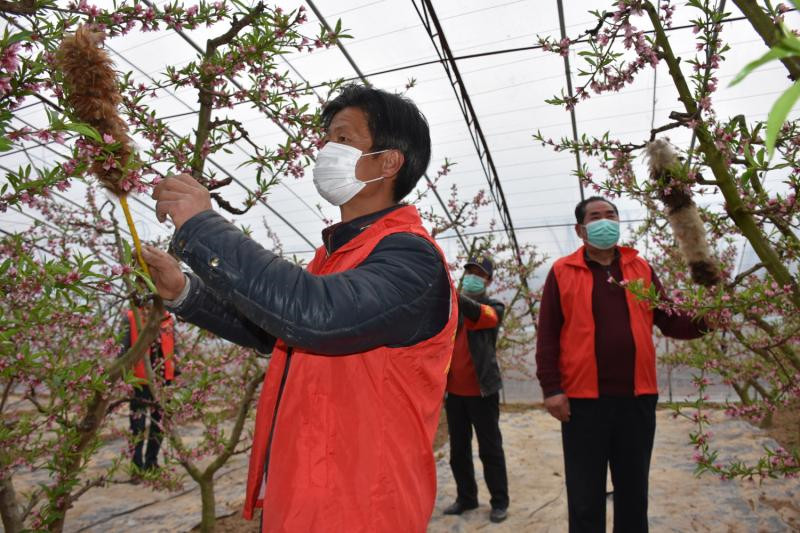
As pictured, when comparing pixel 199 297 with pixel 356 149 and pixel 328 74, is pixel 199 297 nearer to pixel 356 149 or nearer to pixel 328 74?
pixel 356 149

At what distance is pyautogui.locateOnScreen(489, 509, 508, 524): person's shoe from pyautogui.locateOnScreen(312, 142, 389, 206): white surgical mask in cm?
384

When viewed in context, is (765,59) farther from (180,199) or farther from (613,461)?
(613,461)

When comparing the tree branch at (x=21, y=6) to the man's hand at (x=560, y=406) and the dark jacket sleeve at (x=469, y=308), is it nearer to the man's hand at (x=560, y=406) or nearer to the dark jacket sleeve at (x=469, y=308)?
the man's hand at (x=560, y=406)

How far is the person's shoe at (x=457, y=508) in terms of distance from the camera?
4703mm

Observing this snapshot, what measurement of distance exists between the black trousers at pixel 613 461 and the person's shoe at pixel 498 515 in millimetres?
1679

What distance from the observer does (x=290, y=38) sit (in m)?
2.42

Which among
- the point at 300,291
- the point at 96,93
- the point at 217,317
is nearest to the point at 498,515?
the point at 217,317

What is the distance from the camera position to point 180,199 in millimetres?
1211

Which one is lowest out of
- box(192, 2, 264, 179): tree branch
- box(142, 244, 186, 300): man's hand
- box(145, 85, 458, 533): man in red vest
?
box(145, 85, 458, 533): man in red vest

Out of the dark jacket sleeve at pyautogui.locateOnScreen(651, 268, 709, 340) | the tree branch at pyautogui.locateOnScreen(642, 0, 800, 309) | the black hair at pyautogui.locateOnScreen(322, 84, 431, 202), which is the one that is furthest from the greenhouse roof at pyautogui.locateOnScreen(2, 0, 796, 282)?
the black hair at pyautogui.locateOnScreen(322, 84, 431, 202)

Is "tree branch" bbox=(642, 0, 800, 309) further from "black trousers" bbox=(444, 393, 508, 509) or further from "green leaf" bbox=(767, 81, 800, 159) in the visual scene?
"black trousers" bbox=(444, 393, 508, 509)

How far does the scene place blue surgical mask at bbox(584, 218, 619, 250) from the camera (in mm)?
3264

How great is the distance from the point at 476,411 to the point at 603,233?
2211 mm

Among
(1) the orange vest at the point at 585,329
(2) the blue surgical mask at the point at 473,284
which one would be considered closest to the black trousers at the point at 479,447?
(2) the blue surgical mask at the point at 473,284
